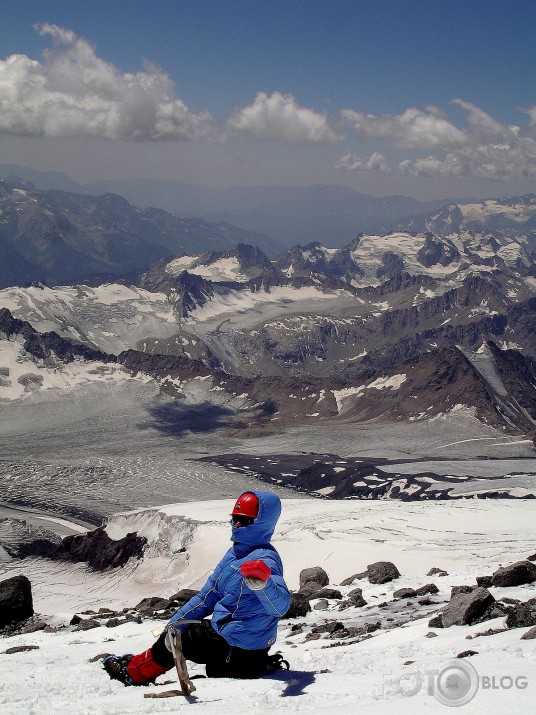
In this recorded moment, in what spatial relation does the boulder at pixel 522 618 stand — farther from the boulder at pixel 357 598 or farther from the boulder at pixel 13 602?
the boulder at pixel 13 602

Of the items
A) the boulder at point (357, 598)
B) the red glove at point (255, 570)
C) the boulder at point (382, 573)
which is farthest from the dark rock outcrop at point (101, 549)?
the red glove at point (255, 570)

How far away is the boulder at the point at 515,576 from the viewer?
18938 millimetres

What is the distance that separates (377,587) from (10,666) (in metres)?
12.8

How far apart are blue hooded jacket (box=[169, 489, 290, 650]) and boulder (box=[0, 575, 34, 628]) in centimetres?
1535

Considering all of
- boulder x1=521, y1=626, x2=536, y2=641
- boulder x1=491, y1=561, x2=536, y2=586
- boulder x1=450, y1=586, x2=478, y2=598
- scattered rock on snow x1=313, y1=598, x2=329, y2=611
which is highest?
boulder x1=521, y1=626, x2=536, y2=641

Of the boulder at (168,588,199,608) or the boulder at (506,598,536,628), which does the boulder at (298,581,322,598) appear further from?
the boulder at (506,598,536,628)

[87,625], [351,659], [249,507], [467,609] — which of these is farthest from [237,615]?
[87,625]

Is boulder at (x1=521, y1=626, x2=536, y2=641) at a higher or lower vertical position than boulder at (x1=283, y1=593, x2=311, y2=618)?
higher

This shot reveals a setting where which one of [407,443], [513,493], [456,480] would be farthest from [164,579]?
[407,443]

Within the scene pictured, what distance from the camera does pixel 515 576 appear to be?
18984mm

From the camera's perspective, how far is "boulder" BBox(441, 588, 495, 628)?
48.4 feet

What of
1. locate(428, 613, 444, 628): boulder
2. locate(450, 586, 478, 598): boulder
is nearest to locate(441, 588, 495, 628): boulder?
locate(428, 613, 444, 628): boulder

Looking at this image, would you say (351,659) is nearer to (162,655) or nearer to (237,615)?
(237,615)

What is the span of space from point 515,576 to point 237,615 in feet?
36.3
